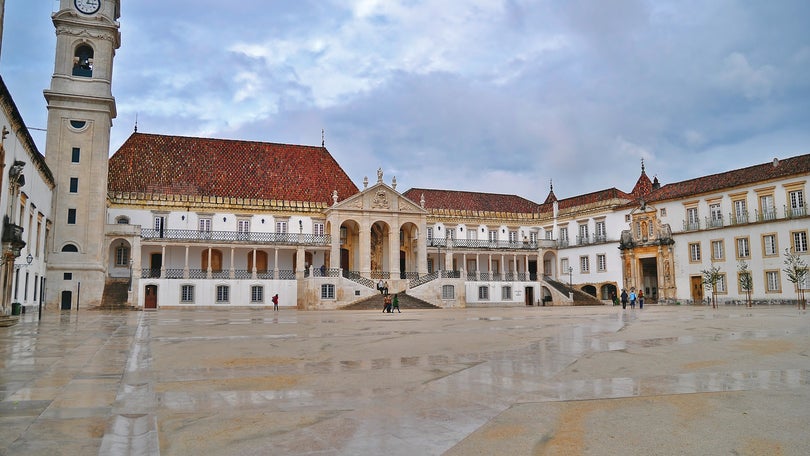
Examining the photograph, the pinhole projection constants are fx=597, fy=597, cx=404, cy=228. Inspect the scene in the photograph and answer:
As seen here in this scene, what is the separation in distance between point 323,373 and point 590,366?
387cm

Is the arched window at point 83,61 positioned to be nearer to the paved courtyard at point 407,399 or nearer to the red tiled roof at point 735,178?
the paved courtyard at point 407,399

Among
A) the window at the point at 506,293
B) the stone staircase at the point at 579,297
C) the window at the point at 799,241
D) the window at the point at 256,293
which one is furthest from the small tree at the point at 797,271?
the window at the point at 256,293

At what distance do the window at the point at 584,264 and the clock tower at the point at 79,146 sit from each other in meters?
35.5

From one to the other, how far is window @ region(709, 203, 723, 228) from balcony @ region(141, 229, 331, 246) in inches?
1050

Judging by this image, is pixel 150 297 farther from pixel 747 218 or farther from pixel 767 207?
pixel 767 207

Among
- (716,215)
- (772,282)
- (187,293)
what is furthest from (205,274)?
(772,282)

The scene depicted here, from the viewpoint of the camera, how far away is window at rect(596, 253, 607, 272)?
47650 millimetres

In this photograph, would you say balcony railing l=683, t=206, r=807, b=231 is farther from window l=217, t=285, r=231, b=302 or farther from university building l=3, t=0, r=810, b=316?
window l=217, t=285, r=231, b=302

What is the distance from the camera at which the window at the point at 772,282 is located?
119ft

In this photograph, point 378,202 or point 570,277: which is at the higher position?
point 378,202

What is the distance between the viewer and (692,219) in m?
42.4

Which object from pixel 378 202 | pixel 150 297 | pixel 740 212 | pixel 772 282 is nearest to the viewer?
pixel 772 282

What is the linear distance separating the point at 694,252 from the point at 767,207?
5.94m

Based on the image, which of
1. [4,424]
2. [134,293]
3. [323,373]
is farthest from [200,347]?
[134,293]
